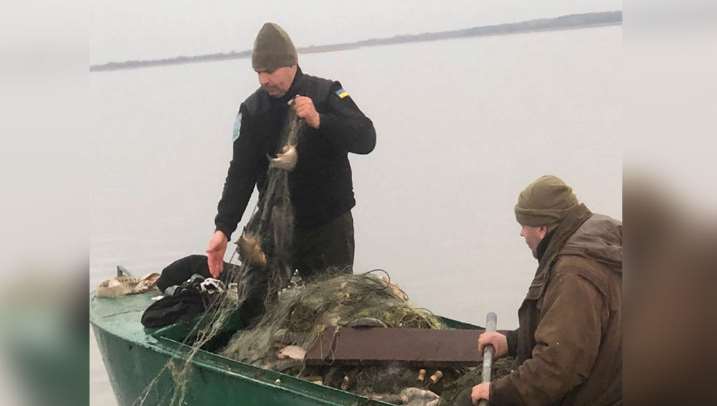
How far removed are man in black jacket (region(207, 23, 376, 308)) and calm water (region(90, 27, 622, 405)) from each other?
5cm

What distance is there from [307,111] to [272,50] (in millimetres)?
239

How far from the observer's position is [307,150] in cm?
281

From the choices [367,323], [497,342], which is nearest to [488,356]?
[497,342]

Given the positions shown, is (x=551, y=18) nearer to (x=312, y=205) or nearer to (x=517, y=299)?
(x=517, y=299)

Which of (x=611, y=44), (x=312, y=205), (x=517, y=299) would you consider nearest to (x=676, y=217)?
(x=611, y=44)

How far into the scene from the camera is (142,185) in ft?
10.5

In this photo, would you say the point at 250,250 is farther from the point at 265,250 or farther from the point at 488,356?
the point at 488,356

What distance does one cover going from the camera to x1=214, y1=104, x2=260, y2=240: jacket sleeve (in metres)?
2.90

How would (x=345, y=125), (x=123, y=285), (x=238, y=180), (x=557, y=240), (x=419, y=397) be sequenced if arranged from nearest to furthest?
(x=557, y=240) → (x=419, y=397) → (x=345, y=125) → (x=238, y=180) → (x=123, y=285)

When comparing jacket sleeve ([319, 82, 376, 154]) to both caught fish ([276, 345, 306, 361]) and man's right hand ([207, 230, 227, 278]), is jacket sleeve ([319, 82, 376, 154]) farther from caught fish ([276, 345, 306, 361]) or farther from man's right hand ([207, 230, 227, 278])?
caught fish ([276, 345, 306, 361])

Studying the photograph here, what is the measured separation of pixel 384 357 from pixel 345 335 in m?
0.22

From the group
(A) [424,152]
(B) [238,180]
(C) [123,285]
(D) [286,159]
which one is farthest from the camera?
(C) [123,285]

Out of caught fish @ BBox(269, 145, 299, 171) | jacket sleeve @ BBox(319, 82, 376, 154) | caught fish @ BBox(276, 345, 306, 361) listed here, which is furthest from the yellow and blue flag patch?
caught fish @ BBox(276, 345, 306, 361)

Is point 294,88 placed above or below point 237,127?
above
